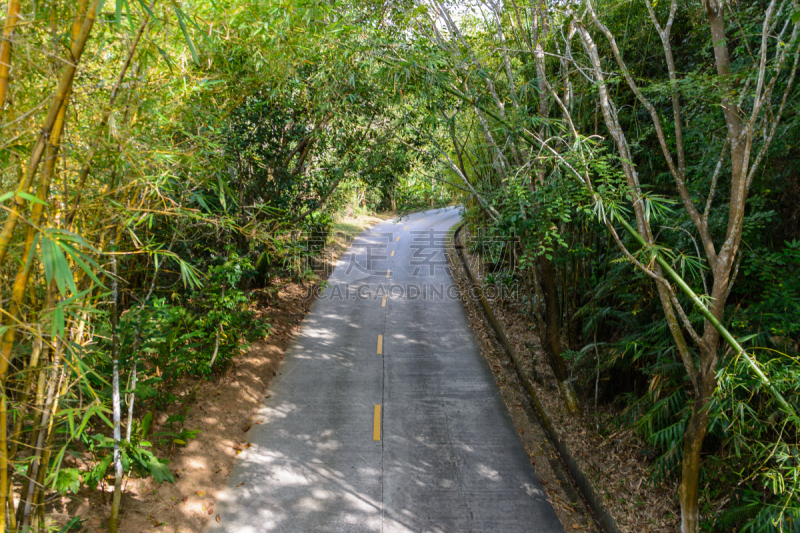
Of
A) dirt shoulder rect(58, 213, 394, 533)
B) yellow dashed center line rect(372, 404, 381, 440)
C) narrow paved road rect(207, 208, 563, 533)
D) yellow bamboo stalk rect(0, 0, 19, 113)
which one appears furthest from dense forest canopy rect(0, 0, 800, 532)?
yellow dashed center line rect(372, 404, 381, 440)

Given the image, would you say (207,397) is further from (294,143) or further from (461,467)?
(294,143)


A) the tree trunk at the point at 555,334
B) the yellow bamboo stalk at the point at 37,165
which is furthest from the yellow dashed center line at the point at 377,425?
the yellow bamboo stalk at the point at 37,165

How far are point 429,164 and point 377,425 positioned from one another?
4.59m

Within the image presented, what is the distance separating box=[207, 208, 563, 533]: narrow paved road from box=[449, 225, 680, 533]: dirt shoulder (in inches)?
16.3

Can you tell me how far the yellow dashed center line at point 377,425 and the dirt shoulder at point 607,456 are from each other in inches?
79.8

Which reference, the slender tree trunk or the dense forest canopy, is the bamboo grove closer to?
the dense forest canopy

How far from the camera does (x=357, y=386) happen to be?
7.25m

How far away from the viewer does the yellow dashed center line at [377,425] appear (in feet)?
19.5

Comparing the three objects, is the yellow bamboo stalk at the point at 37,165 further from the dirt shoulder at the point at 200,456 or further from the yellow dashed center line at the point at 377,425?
the yellow dashed center line at the point at 377,425

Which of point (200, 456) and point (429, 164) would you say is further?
point (429, 164)

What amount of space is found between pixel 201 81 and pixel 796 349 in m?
5.55

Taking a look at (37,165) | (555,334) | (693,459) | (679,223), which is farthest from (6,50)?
(555,334)

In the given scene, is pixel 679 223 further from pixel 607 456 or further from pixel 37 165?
pixel 37 165

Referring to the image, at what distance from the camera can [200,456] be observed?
5250mm
